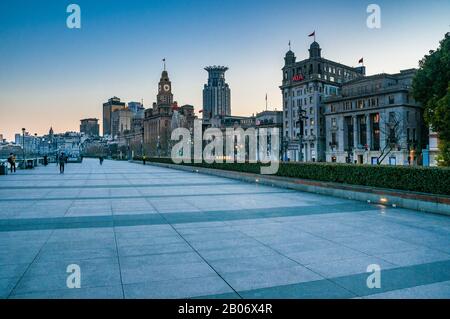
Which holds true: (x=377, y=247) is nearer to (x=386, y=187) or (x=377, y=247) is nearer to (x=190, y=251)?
(x=190, y=251)

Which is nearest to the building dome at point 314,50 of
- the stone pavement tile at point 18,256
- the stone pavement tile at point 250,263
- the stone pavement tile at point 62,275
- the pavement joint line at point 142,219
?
the pavement joint line at point 142,219

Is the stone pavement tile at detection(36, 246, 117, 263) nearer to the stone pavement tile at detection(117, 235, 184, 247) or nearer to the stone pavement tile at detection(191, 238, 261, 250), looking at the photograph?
the stone pavement tile at detection(117, 235, 184, 247)

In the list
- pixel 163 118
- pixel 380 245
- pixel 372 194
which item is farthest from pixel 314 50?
pixel 163 118

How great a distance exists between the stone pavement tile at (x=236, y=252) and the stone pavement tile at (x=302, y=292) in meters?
1.72

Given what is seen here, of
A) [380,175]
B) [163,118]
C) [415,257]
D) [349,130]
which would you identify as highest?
[163,118]

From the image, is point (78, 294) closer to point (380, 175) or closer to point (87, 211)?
point (87, 211)

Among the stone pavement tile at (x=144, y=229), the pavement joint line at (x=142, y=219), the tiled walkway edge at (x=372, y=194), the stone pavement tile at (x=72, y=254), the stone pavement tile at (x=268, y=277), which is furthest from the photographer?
the tiled walkway edge at (x=372, y=194)

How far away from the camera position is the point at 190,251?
7168 millimetres

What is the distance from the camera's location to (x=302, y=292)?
195 inches

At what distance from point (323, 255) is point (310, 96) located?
3132 inches

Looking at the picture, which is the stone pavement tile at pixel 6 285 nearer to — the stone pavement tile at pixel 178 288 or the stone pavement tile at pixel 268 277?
the stone pavement tile at pixel 178 288

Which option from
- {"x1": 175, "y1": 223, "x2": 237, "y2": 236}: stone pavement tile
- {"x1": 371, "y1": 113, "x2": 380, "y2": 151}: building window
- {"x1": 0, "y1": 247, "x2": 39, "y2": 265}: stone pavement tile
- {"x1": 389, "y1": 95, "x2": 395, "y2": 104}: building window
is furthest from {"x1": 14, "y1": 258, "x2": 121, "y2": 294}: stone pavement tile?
{"x1": 371, "y1": 113, "x2": 380, "y2": 151}: building window

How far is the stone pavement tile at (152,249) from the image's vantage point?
6996 mm
